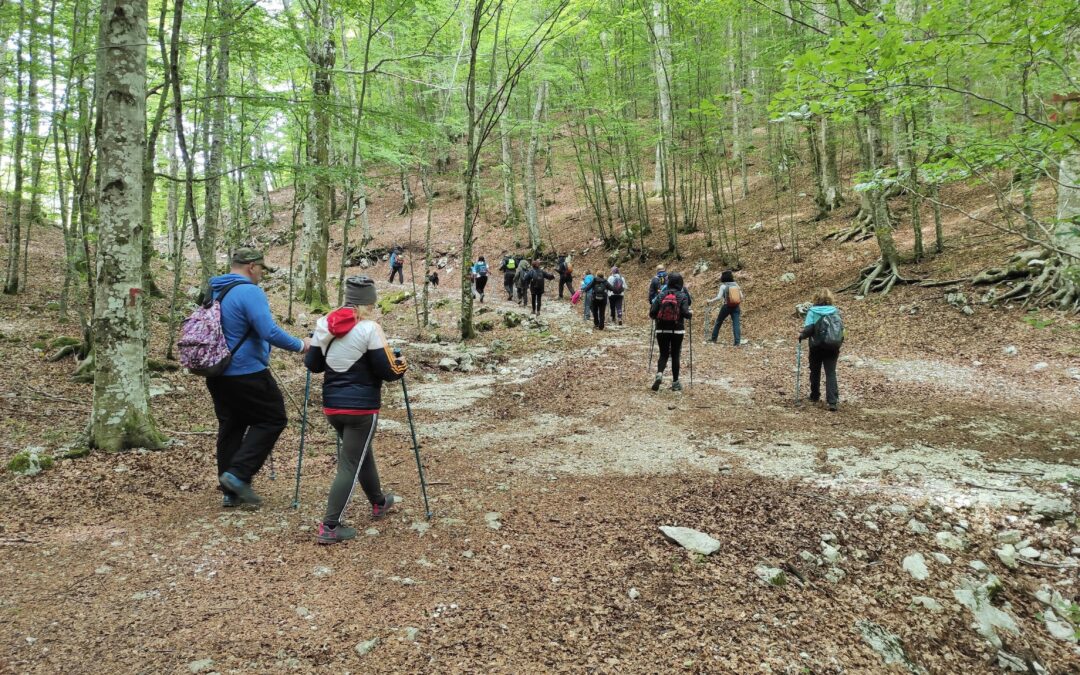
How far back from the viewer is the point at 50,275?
1478 cm

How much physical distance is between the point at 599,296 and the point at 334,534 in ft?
37.2

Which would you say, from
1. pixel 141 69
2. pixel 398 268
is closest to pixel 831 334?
pixel 141 69

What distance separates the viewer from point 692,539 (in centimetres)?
397

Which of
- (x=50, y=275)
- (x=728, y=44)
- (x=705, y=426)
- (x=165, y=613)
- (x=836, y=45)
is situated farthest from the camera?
(x=728, y=44)

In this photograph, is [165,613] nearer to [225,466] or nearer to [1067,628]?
[225,466]

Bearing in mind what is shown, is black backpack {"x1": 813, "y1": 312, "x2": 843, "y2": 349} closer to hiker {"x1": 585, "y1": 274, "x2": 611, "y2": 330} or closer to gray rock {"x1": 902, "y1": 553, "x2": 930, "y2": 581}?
gray rock {"x1": 902, "y1": 553, "x2": 930, "y2": 581}

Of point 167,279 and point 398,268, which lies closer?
point 167,279

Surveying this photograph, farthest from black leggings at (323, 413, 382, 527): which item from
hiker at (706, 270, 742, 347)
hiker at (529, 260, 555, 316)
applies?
hiker at (529, 260, 555, 316)

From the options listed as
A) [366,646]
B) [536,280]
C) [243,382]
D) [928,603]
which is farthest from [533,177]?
[366,646]

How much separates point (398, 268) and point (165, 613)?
829 inches

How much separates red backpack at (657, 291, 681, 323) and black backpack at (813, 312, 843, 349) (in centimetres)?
203

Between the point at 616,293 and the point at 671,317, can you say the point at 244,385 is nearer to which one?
the point at 671,317

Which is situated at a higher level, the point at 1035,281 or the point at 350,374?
the point at 1035,281

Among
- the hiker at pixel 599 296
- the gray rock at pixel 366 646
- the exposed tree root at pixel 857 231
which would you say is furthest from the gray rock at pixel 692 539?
the exposed tree root at pixel 857 231
